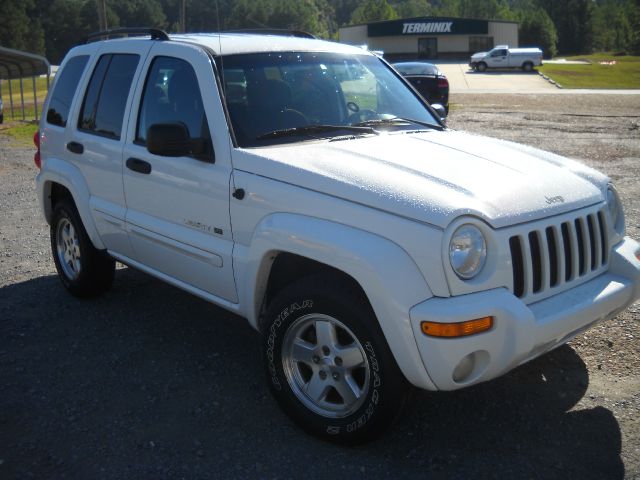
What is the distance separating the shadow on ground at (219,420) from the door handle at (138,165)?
1227 mm

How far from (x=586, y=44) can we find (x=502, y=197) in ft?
359

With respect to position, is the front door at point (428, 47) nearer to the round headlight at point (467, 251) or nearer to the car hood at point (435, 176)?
the car hood at point (435, 176)

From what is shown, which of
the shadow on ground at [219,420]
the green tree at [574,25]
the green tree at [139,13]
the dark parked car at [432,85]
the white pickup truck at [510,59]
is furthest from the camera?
the green tree at [574,25]

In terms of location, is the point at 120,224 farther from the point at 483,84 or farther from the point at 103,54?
the point at 483,84

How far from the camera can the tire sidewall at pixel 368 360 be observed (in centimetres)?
345

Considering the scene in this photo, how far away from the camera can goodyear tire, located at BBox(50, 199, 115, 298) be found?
580 centimetres

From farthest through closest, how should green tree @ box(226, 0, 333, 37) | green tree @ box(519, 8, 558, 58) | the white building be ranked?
green tree @ box(226, 0, 333, 37), green tree @ box(519, 8, 558, 58), the white building

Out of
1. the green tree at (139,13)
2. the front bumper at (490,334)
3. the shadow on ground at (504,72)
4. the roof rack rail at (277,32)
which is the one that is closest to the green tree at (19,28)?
the green tree at (139,13)

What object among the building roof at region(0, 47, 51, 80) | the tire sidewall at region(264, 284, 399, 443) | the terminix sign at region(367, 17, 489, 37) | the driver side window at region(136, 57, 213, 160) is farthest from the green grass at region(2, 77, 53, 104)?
the terminix sign at region(367, 17, 489, 37)

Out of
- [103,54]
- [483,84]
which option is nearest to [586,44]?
[483,84]

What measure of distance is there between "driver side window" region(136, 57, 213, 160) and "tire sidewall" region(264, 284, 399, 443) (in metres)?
1.11

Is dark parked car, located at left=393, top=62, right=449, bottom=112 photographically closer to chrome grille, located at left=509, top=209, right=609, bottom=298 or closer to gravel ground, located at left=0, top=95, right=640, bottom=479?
gravel ground, located at left=0, top=95, right=640, bottom=479

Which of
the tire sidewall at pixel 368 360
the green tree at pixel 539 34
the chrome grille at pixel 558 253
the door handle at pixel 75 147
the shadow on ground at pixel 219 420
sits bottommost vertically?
the shadow on ground at pixel 219 420

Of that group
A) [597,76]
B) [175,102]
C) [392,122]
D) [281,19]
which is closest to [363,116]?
[392,122]
